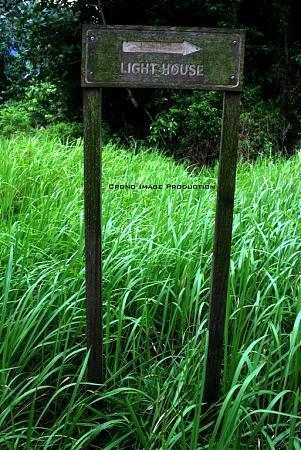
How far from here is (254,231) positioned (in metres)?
2.71

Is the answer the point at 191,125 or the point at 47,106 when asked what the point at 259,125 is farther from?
the point at 47,106

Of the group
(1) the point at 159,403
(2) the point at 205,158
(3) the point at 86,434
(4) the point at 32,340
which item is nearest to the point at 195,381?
(1) the point at 159,403

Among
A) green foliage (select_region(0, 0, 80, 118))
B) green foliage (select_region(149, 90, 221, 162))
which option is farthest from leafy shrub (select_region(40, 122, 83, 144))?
green foliage (select_region(149, 90, 221, 162))

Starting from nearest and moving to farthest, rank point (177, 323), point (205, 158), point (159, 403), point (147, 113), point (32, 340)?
point (159, 403)
point (32, 340)
point (177, 323)
point (205, 158)
point (147, 113)

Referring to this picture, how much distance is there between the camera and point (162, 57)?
64.4 inches

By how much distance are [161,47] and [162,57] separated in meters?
0.03

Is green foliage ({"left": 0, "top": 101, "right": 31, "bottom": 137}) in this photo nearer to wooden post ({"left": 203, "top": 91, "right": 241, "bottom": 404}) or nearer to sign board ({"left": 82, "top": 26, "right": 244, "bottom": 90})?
sign board ({"left": 82, "top": 26, "right": 244, "bottom": 90})

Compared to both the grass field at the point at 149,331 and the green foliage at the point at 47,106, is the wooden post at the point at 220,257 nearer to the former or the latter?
the grass field at the point at 149,331

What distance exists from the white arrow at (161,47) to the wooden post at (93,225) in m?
0.17

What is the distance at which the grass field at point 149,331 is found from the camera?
65.7 inches

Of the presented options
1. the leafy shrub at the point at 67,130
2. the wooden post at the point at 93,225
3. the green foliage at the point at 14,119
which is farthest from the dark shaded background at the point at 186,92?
the wooden post at the point at 93,225

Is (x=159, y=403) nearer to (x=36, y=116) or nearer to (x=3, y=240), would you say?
(x=3, y=240)

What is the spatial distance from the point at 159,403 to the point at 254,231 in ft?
3.96

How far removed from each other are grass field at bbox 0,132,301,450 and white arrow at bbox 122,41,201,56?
3.01 feet
